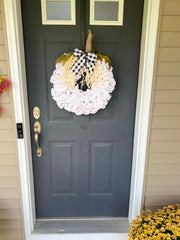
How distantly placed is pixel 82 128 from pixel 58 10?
954mm

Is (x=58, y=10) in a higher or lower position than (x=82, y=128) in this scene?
higher

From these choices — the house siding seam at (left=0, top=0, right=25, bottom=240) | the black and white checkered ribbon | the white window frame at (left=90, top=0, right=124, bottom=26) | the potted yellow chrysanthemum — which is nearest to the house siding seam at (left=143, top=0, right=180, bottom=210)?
the potted yellow chrysanthemum

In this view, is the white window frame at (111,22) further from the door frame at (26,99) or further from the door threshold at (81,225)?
the door threshold at (81,225)

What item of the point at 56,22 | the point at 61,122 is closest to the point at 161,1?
the point at 56,22

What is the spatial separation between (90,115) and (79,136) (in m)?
0.22

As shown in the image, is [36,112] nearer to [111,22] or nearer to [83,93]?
[83,93]

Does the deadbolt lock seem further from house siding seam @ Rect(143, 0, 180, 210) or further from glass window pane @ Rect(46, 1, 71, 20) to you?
house siding seam @ Rect(143, 0, 180, 210)

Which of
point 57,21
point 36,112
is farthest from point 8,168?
point 57,21

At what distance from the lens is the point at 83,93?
143 cm

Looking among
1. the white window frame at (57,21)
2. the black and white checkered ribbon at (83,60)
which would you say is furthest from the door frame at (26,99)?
the black and white checkered ribbon at (83,60)

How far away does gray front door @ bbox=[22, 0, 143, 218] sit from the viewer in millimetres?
1415

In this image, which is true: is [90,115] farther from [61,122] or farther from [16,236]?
[16,236]

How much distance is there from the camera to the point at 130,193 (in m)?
1.74

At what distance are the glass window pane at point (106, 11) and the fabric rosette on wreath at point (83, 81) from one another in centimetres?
21
